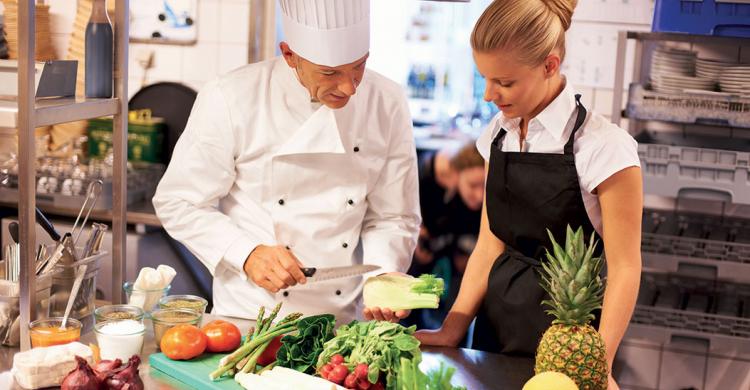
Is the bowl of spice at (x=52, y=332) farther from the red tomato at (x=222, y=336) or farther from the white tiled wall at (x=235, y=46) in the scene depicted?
the white tiled wall at (x=235, y=46)

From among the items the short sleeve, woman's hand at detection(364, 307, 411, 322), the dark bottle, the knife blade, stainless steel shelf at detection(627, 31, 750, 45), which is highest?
stainless steel shelf at detection(627, 31, 750, 45)

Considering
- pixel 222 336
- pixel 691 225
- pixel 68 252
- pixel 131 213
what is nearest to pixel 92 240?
pixel 68 252

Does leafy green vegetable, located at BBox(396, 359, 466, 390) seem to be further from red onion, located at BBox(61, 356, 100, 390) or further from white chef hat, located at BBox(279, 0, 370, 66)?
white chef hat, located at BBox(279, 0, 370, 66)

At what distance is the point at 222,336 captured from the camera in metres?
2.07

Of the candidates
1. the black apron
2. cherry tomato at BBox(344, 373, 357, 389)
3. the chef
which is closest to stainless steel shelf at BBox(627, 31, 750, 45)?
the chef

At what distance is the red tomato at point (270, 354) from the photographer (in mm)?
2008

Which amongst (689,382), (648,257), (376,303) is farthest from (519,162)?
(689,382)

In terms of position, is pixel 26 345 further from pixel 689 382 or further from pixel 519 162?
pixel 689 382

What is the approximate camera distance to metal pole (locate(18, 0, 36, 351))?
1.92 meters

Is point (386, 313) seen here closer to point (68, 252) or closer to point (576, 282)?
point (576, 282)

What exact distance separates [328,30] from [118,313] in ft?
2.89

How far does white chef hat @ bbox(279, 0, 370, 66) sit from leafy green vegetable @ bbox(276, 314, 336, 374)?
69 cm

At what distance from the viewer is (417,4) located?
480 cm

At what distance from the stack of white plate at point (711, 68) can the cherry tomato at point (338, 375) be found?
2517mm
